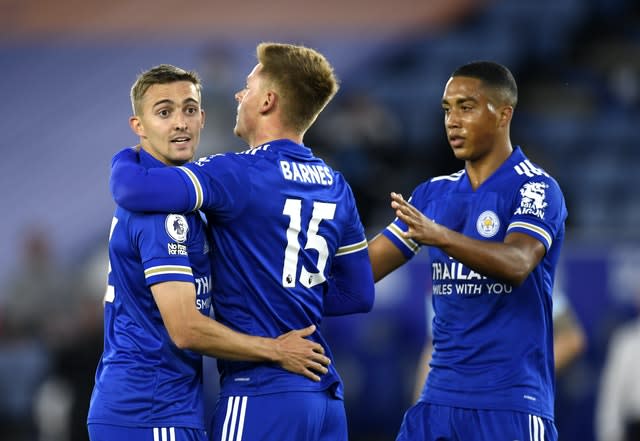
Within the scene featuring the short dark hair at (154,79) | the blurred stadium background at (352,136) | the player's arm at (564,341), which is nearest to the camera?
the short dark hair at (154,79)

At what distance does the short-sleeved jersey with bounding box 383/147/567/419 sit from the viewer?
4629 millimetres

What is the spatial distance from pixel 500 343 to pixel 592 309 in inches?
214

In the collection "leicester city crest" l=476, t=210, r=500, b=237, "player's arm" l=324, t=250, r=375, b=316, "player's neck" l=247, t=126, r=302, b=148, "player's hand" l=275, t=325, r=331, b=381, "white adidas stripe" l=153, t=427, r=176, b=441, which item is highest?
"player's neck" l=247, t=126, r=302, b=148

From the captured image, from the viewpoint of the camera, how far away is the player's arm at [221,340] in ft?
12.8

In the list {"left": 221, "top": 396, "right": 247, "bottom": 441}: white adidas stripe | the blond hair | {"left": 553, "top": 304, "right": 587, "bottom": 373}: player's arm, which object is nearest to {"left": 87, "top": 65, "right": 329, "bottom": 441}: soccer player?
{"left": 221, "top": 396, "right": 247, "bottom": 441}: white adidas stripe

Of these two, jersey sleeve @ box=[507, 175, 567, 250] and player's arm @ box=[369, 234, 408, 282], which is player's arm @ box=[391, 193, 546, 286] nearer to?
jersey sleeve @ box=[507, 175, 567, 250]

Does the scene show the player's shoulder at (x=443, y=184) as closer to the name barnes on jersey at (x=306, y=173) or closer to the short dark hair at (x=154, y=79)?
the name barnes on jersey at (x=306, y=173)

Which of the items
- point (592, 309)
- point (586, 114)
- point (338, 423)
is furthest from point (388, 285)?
point (338, 423)

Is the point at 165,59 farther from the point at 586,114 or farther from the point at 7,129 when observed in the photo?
the point at 586,114

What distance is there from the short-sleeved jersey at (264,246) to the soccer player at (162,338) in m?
0.07

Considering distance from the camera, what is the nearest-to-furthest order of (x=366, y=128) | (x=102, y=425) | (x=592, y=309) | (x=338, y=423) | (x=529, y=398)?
(x=102, y=425) < (x=338, y=423) < (x=529, y=398) < (x=592, y=309) < (x=366, y=128)

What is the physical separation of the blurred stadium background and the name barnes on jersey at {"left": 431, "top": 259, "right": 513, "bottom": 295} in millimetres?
4694

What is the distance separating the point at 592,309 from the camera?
9.84 meters

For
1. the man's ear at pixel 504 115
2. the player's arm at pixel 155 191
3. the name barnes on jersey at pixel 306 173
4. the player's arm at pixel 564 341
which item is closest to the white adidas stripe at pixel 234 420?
A: the player's arm at pixel 155 191
